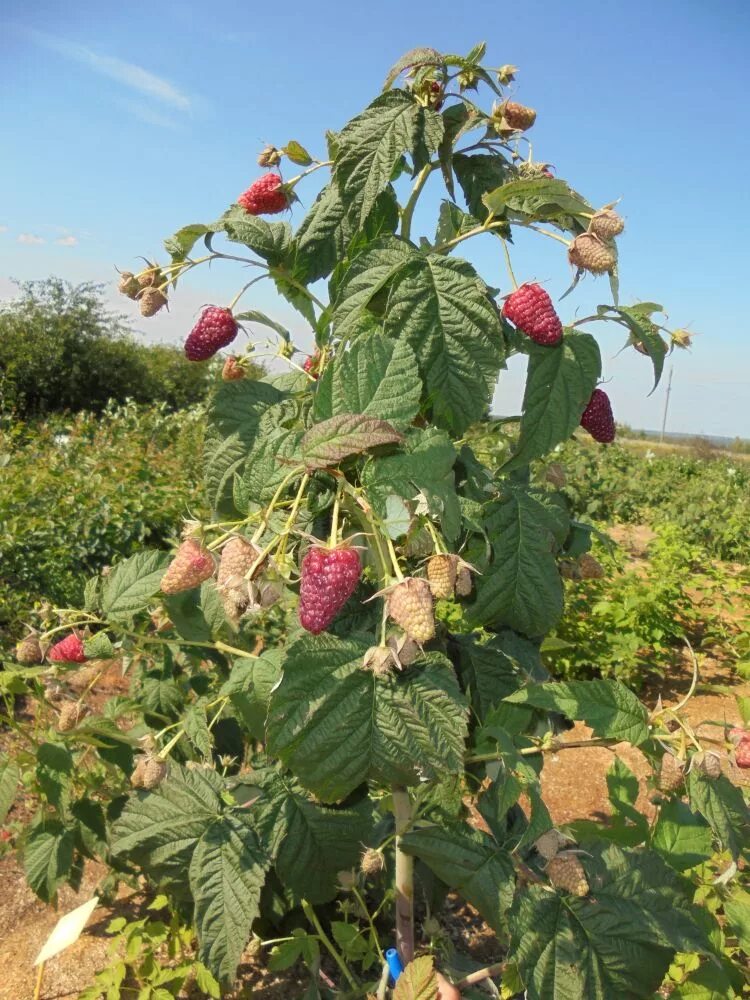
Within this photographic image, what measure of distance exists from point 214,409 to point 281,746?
64cm

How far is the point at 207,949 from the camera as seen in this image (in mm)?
1465

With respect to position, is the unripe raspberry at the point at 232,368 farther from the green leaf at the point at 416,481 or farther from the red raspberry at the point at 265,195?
the green leaf at the point at 416,481

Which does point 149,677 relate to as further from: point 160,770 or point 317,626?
point 317,626

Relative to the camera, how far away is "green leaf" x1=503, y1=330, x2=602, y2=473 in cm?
121

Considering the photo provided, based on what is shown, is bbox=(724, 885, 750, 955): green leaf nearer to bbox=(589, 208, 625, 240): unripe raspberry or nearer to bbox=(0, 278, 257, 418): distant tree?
bbox=(589, 208, 625, 240): unripe raspberry

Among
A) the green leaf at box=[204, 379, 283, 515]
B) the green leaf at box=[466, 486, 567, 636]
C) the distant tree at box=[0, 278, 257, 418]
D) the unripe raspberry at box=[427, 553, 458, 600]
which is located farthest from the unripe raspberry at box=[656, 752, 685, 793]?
the distant tree at box=[0, 278, 257, 418]

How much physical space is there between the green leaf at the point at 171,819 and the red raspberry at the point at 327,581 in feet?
2.69

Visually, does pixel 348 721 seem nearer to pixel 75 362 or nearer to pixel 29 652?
pixel 29 652

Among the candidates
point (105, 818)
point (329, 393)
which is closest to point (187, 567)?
point (329, 393)

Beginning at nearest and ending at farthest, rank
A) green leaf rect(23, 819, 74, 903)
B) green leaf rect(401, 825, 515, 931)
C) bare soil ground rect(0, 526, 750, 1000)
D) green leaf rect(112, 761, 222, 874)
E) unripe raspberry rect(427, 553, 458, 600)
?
unripe raspberry rect(427, 553, 458, 600), green leaf rect(401, 825, 515, 931), green leaf rect(112, 761, 222, 874), green leaf rect(23, 819, 74, 903), bare soil ground rect(0, 526, 750, 1000)

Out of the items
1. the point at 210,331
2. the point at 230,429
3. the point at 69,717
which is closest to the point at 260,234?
the point at 210,331

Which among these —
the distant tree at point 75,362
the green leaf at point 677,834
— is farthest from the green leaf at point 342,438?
the distant tree at point 75,362

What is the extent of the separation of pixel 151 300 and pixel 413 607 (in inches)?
30.0

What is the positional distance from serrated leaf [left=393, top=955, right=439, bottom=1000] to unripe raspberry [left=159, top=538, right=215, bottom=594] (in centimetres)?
76
